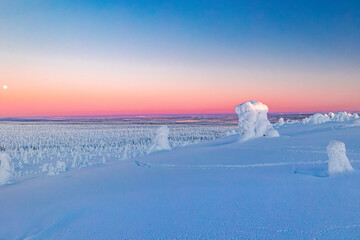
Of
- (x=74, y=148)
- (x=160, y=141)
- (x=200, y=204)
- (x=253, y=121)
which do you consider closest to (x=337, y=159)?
(x=200, y=204)

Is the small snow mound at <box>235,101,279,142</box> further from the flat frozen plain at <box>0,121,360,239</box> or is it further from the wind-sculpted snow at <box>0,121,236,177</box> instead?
the wind-sculpted snow at <box>0,121,236,177</box>

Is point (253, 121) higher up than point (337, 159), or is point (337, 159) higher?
point (253, 121)

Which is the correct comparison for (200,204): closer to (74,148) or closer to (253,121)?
(253,121)

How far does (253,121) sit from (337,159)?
1298cm

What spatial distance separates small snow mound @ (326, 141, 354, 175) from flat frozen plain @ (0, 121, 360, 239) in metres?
0.38

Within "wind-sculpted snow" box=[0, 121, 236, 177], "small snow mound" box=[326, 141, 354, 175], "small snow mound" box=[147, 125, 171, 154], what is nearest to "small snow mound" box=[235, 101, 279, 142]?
"small snow mound" box=[147, 125, 171, 154]

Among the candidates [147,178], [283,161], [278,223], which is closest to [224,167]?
[283,161]

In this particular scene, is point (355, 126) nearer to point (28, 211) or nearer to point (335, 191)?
point (335, 191)

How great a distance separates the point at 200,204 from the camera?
8289mm

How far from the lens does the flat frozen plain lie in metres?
6.44

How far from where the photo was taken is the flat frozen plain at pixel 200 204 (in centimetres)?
644

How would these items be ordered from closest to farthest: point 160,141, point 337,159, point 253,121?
point 337,159, point 253,121, point 160,141

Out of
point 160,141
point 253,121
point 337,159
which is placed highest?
point 253,121

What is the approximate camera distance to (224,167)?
13414mm
